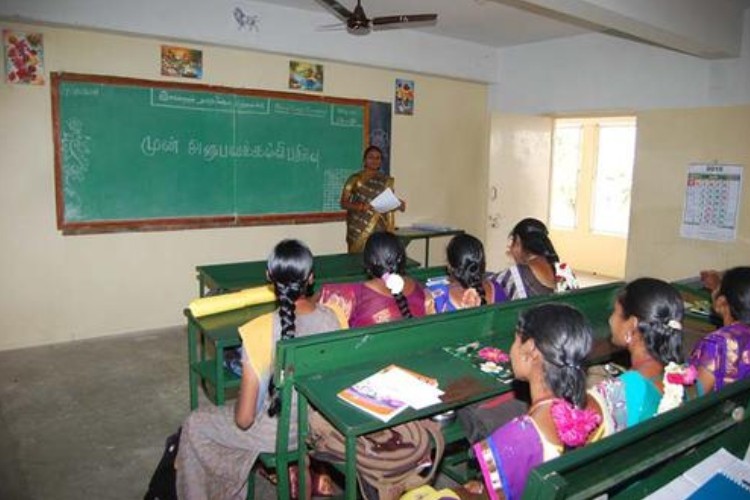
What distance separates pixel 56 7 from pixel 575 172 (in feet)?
21.3

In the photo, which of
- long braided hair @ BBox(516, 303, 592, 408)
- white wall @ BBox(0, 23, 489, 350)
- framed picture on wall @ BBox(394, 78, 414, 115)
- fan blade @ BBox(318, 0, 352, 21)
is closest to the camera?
long braided hair @ BBox(516, 303, 592, 408)

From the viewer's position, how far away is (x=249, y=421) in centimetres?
187

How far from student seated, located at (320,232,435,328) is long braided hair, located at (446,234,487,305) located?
252 millimetres

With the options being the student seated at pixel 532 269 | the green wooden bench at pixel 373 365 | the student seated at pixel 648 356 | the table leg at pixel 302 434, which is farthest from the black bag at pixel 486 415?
the student seated at pixel 532 269

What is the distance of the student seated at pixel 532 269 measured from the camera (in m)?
2.79

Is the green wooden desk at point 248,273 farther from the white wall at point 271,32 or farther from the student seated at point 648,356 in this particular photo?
the white wall at point 271,32

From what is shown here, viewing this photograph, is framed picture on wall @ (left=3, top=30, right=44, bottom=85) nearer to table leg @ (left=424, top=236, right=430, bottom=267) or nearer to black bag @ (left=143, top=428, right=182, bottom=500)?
black bag @ (left=143, top=428, right=182, bottom=500)

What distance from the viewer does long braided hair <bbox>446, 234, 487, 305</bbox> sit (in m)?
2.52

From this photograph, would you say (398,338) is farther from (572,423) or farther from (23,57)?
(23,57)

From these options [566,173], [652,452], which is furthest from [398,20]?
[566,173]

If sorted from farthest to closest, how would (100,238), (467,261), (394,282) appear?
(100,238), (467,261), (394,282)

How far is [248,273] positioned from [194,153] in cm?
170

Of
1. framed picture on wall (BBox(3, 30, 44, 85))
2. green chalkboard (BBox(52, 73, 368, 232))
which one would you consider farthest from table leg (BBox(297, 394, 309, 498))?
framed picture on wall (BBox(3, 30, 44, 85))

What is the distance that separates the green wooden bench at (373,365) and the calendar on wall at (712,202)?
3.28 metres
